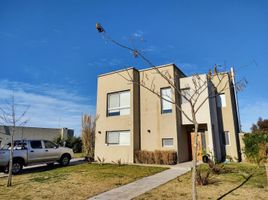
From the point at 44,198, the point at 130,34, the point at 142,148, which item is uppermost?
the point at 130,34

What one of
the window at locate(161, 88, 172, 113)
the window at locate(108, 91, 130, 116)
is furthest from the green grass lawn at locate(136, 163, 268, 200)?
A: the window at locate(108, 91, 130, 116)

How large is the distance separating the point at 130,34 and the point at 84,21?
5.28 m

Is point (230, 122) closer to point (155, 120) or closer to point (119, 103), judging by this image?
point (155, 120)

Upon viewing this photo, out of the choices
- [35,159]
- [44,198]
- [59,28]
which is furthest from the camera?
[35,159]

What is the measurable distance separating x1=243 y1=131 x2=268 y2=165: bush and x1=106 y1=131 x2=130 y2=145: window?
30.7 ft

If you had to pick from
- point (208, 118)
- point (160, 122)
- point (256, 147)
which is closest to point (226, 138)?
point (256, 147)

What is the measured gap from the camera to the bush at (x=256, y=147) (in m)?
14.3

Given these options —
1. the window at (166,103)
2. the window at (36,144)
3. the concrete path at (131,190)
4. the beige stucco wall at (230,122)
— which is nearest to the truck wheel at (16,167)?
the window at (36,144)

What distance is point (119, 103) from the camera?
17859mm

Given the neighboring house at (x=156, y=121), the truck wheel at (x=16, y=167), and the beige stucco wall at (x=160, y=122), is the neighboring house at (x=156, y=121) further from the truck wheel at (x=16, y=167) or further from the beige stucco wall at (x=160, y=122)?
the truck wheel at (x=16, y=167)

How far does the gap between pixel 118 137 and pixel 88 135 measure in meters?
3.23

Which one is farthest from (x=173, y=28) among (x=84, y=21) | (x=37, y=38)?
(x=37, y=38)

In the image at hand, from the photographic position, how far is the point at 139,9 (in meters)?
10.2

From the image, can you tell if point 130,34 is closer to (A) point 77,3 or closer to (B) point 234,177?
(A) point 77,3
